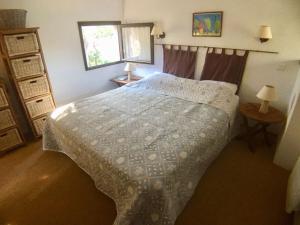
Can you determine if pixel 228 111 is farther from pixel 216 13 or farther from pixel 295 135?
pixel 216 13

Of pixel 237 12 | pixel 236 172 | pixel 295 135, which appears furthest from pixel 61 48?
pixel 295 135

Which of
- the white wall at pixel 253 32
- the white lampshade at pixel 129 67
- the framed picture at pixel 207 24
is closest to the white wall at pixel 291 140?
the white wall at pixel 253 32

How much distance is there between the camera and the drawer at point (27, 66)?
230 centimetres

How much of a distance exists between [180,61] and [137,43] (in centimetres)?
105

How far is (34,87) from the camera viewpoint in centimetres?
254

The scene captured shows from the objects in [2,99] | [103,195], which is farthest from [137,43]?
[103,195]

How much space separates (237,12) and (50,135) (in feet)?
9.91

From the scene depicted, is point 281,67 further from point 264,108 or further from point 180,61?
point 180,61

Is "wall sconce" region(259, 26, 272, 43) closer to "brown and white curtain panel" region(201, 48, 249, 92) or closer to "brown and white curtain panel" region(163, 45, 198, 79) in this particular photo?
"brown and white curtain panel" region(201, 48, 249, 92)

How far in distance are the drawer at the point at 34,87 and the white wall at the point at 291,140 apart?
3142mm

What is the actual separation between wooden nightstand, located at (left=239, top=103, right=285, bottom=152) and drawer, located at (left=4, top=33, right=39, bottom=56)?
2.93m

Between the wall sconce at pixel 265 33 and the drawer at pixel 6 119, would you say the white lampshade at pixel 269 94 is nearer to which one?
the wall sconce at pixel 265 33

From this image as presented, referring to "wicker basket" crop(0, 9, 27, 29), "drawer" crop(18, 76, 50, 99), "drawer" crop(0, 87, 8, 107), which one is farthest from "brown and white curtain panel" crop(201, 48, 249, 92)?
"drawer" crop(0, 87, 8, 107)

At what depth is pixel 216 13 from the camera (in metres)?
2.60
